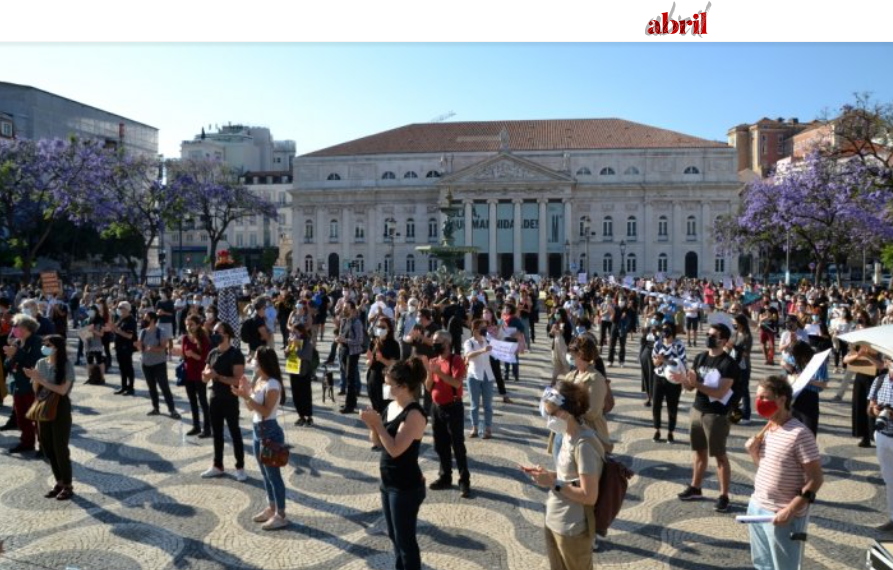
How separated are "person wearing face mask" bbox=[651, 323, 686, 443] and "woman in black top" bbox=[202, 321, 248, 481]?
5.00 m

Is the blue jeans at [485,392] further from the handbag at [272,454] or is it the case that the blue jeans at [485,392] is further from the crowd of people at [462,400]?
the handbag at [272,454]

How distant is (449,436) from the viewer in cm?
788

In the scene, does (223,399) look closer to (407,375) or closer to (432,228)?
(407,375)

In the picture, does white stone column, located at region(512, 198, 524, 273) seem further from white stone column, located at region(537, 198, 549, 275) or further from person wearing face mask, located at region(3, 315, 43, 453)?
person wearing face mask, located at region(3, 315, 43, 453)

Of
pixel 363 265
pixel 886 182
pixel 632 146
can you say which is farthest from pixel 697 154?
pixel 886 182

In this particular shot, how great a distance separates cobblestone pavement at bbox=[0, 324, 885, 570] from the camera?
6.17 metres

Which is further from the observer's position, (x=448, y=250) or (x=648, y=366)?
(x=448, y=250)

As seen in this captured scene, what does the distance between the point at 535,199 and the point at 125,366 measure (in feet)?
200

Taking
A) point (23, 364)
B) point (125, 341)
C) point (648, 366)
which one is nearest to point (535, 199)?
point (648, 366)

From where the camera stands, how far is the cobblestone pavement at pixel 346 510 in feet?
20.2

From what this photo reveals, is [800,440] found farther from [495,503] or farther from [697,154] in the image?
[697,154]

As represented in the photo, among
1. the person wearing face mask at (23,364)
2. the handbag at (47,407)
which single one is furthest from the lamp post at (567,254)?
the handbag at (47,407)

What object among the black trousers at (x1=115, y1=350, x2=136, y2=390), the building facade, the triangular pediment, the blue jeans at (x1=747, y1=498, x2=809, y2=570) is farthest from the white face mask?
the triangular pediment

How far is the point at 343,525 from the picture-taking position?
22.7ft
